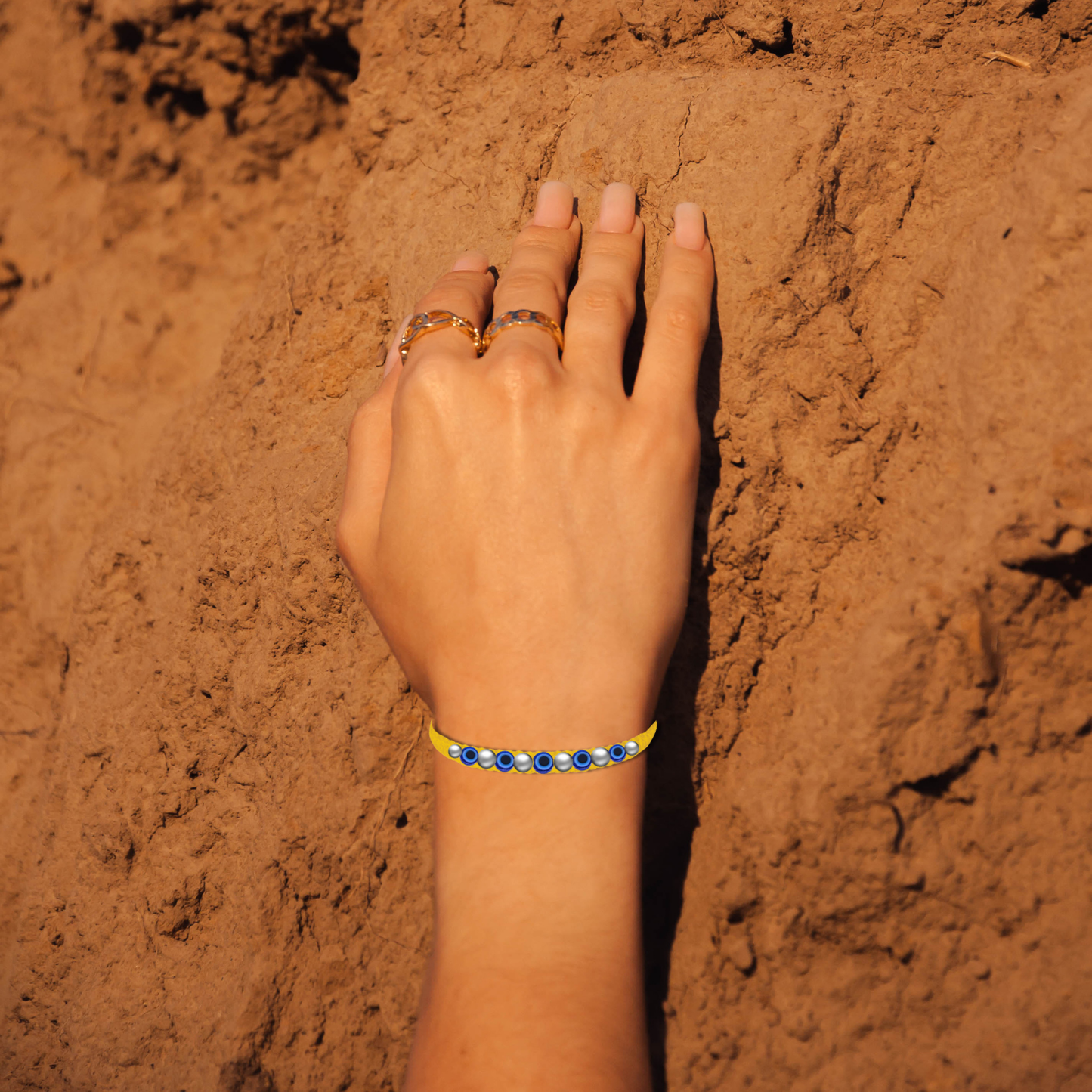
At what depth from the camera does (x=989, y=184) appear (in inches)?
53.5

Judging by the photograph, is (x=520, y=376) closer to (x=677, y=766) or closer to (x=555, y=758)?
(x=555, y=758)

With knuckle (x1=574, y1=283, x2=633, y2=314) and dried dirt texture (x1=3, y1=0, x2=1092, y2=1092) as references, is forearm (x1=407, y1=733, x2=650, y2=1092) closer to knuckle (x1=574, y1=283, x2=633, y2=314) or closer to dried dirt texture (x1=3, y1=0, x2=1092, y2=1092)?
dried dirt texture (x1=3, y1=0, x2=1092, y2=1092)

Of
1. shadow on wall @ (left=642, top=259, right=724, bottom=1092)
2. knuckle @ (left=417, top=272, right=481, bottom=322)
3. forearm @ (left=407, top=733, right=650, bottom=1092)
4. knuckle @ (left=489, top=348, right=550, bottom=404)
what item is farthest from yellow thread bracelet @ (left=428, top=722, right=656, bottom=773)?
knuckle @ (left=417, top=272, right=481, bottom=322)

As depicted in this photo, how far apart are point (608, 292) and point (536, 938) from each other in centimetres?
95

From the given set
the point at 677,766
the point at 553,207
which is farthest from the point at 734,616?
the point at 553,207

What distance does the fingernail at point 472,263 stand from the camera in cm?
155

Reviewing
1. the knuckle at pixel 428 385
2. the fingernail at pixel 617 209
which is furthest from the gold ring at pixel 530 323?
the fingernail at pixel 617 209

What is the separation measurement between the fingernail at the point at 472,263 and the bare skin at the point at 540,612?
0.59ft

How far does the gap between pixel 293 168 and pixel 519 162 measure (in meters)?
1.00

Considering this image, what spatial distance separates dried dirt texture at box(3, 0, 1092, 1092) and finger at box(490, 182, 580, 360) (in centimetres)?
8

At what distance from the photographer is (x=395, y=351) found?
1505 mm

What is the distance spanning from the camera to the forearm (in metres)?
0.98

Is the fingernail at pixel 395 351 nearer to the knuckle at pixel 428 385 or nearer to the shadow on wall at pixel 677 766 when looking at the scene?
the knuckle at pixel 428 385

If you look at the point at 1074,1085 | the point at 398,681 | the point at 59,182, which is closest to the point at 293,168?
the point at 59,182
